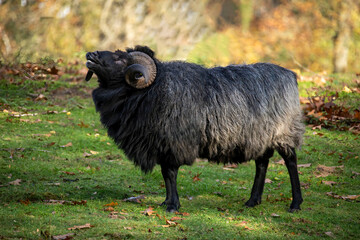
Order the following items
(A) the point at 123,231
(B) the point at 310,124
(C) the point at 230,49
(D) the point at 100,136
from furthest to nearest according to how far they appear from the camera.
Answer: (C) the point at 230,49 → (B) the point at 310,124 → (D) the point at 100,136 → (A) the point at 123,231

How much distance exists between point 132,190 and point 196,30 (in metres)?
22.2

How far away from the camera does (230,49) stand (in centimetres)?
2791

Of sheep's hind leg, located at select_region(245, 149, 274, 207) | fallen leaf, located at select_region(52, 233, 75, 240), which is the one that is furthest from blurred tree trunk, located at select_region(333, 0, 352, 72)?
fallen leaf, located at select_region(52, 233, 75, 240)

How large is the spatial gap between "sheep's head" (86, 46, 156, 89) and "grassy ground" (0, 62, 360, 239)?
2.02 metres

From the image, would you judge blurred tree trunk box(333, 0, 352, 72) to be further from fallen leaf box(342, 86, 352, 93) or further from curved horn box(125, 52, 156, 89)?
curved horn box(125, 52, 156, 89)

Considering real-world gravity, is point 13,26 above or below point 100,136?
above

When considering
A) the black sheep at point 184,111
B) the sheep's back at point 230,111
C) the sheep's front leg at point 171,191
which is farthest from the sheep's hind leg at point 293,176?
the sheep's front leg at point 171,191

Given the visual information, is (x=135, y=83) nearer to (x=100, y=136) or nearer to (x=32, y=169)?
(x=32, y=169)

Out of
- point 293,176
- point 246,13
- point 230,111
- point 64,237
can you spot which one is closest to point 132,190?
point 230,111

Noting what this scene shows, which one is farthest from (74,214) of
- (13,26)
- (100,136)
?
(13,26)

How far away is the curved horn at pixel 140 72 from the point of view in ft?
23.0

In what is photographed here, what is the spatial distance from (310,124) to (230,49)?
15639mm

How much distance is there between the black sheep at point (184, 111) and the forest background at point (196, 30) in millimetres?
11453

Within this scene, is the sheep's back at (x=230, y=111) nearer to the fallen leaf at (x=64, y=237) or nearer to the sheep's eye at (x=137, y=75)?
the sheep's eye at (x=137, y=75)
